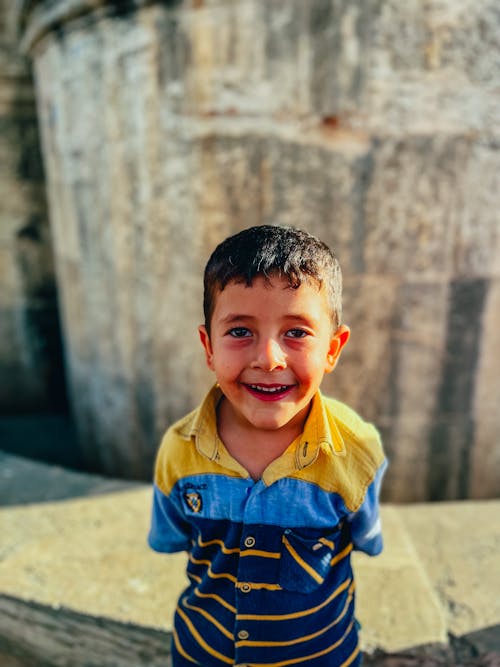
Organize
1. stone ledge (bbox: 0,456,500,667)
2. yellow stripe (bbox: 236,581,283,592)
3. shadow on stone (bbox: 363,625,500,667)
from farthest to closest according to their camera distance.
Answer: stone ledge (bbox: 0,456,500,667) → shadow on stone (bbox: 363,625,500,667) → yellow stripe (bbox: 236,581,283,592)

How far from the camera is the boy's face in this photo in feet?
3.38

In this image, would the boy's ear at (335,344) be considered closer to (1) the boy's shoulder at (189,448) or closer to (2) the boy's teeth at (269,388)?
(2) the boy's teeth at (269,388)

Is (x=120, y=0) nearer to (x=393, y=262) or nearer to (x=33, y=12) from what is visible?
(x=33, y=12)

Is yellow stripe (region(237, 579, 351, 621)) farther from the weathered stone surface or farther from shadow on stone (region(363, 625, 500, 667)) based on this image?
the weathered stone surface

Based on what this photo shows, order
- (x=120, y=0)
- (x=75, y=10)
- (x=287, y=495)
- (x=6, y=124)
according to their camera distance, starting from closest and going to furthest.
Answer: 1. (x=287, y=495)
2. (x=120, y=0)
3. (x=75, y=10)
4. (x=6, y=124)

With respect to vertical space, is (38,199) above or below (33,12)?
below

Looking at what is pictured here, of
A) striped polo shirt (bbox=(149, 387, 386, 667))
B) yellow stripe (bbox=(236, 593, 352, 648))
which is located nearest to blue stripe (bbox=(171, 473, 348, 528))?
striped polo shirt (bbox=(149, 387, 386, 667))

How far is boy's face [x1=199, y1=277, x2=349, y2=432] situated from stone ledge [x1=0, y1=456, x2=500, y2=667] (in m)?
0.93

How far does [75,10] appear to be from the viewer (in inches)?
99.3

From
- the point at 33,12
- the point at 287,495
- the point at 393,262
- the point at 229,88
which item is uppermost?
the point at 33,12

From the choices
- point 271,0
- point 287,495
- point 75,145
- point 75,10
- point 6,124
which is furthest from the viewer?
point 6,124

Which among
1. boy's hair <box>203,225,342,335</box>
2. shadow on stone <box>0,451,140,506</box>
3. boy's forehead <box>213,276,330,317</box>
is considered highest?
boy's hair <box>203,225,342,335</box>

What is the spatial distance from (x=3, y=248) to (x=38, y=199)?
0.41 meters

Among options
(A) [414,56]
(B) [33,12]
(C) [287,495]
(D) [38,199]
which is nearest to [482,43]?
(A) [414,56]
